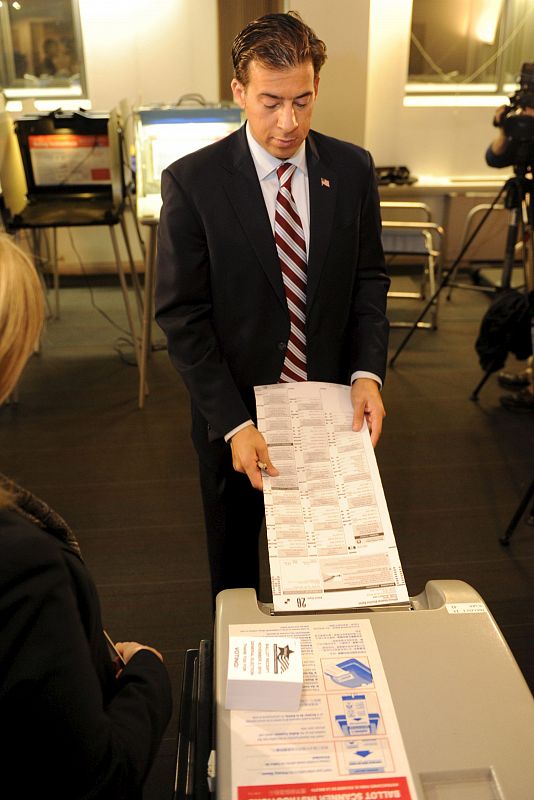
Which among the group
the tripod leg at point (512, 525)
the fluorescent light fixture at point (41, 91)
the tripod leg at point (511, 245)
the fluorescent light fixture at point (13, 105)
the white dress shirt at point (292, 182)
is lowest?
the tripod leg at point (512, 525)

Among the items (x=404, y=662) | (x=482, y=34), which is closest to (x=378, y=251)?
(x=404, y=662)

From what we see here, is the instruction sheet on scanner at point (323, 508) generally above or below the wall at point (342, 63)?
below

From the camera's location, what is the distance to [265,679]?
3.04ft

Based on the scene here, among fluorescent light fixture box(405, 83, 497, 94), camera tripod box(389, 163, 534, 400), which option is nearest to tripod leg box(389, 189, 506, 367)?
camera tripod box(389, 163, 534, 400)

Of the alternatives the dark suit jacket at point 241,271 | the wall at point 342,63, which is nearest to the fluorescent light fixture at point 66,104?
the wall at point 342,63

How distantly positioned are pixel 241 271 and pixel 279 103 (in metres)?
0.32

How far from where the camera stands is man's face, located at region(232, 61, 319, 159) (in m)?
1.36

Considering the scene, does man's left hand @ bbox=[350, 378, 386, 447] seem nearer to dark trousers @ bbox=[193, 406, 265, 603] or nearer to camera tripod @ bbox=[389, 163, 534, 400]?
dark trousers @ bbox=[193, 406, 265, 603]

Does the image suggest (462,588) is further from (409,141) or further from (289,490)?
(409,141)

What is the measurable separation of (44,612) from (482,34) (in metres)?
5.74

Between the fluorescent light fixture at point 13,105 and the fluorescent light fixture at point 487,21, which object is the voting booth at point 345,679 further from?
the fluorescent light fixture at point 487,21

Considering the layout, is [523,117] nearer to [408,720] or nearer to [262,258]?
Result: [262,258]

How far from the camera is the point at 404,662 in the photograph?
1000 millimetres

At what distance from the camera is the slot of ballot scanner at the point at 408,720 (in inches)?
33.0
